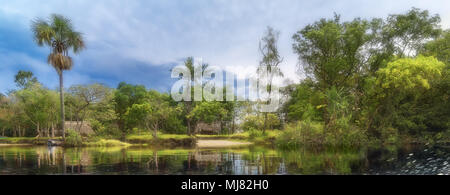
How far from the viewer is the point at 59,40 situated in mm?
18062

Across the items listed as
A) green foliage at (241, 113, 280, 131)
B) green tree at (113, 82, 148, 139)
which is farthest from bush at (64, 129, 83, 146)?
green foliage at (241, 113, 280, 131)

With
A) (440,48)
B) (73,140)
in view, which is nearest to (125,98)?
(73,140)

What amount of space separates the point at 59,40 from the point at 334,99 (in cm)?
1797

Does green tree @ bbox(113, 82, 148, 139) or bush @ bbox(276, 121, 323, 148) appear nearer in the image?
bush @ bbox(276, 121, 323, 148)

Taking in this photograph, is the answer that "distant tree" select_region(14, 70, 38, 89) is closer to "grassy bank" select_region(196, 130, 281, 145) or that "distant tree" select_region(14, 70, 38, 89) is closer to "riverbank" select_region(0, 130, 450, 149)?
"riverbank" select_region(0, 130, 450, 149)

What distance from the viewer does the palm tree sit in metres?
17.5

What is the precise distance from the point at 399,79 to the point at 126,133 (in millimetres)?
20936

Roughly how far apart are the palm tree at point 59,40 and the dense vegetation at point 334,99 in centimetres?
47

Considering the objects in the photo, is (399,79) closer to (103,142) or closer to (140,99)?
(103,142)

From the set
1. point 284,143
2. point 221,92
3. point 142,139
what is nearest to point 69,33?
point 142,139

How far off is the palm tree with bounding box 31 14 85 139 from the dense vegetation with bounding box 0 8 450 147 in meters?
0.47

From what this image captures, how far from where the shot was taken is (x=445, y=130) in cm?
1563
